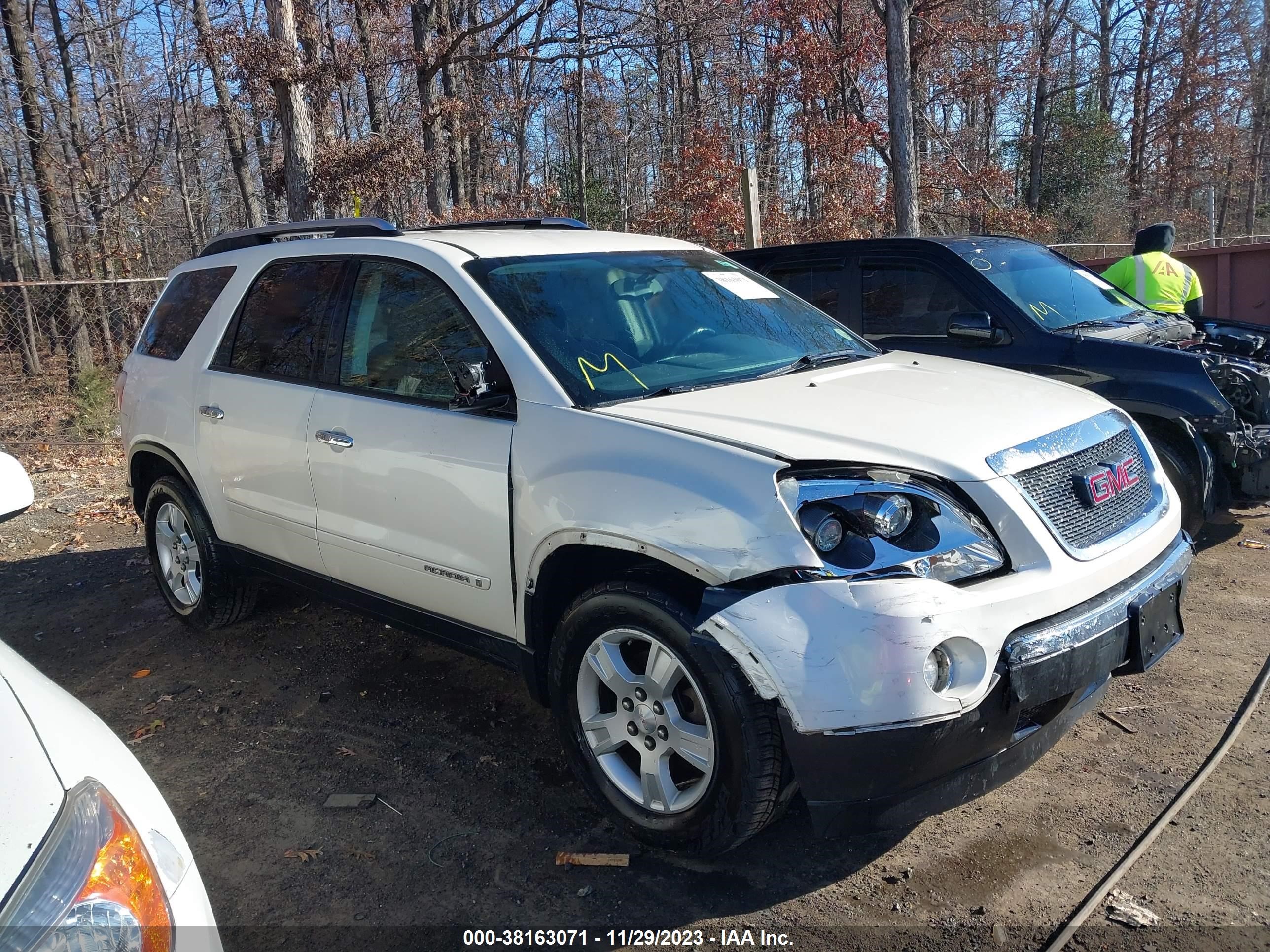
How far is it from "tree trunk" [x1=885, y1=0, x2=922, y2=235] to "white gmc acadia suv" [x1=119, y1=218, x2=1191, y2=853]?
7915mm

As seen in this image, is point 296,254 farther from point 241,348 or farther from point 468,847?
point 468,847

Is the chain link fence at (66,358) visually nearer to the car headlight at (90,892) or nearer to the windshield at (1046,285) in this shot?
the windshield at (1046,285)

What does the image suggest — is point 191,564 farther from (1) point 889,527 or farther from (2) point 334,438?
(1) point 889,527

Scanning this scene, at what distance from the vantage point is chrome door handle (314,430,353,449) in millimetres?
3814

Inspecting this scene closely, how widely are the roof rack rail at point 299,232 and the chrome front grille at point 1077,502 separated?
2.84 m

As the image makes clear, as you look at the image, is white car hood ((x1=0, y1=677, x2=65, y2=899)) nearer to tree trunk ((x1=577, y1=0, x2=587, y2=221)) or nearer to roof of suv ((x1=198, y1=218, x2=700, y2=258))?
roof of suv ((x1=198, y1=218, x2=700, y2=258))

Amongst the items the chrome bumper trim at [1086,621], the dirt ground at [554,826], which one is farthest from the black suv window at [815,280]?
the chrome bumper trim at [1086,621]

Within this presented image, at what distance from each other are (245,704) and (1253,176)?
32.8m

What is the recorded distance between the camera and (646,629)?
2807mm

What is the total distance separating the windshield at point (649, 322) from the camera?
3.38m

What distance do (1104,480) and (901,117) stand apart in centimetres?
952

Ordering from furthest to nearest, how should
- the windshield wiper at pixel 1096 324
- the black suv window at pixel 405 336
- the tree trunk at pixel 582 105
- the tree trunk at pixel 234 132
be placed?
the tree trunk at pixel 582 105
the tree trunk at pixel 234 132
the windshield wiper at pixel 1096 324
the black suv window at pixel 405 336

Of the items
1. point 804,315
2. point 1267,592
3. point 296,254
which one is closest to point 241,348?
point 296,254

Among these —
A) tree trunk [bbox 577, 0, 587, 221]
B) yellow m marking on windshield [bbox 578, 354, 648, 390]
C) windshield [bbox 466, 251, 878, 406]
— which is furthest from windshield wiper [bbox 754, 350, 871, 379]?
tree trunk [bbox 577, 0, 587, 221]
